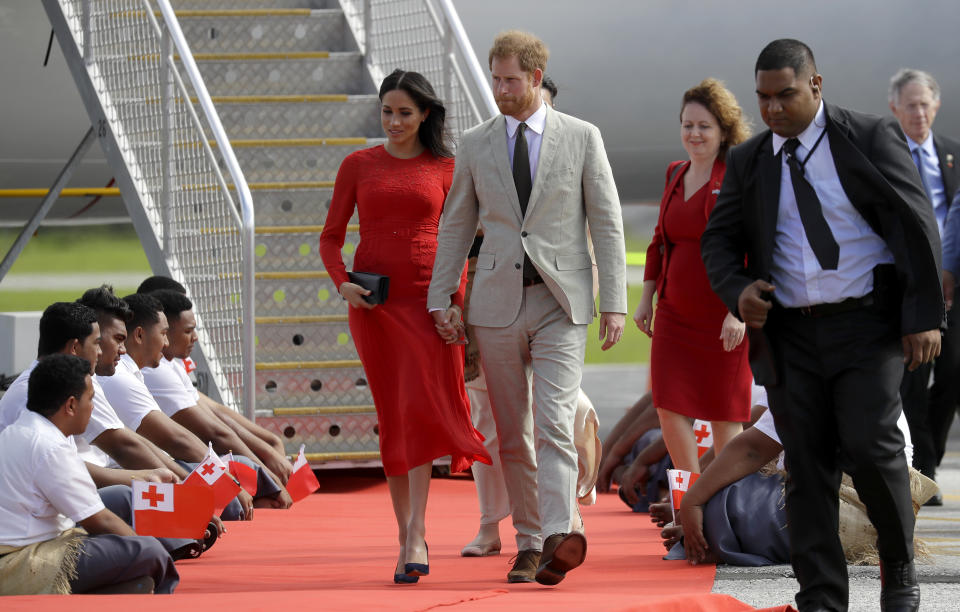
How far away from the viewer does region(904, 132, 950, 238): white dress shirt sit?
7.44m

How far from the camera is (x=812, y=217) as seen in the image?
4023 millimetres

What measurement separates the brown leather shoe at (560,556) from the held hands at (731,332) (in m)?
1.14

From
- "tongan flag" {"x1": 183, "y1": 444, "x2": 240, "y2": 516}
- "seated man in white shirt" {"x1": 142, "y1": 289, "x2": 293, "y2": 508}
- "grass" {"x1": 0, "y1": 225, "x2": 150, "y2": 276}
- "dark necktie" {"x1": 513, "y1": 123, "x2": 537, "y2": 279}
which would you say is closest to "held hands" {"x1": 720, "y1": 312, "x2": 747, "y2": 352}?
"dark necktie" {"x1": 513, "y1": 123, "x2": 537, "y2": 279}

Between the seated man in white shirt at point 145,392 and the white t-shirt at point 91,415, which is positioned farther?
the seated man in white shirt at point 145,392

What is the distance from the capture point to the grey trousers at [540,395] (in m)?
4.67

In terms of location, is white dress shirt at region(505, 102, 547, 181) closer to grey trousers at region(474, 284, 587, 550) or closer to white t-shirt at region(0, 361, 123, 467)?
grey trousers at region(474, 284, 587, 550)

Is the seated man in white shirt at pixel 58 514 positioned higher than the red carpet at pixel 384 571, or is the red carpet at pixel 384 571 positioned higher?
the seated man in white shirt at pixel 58 514

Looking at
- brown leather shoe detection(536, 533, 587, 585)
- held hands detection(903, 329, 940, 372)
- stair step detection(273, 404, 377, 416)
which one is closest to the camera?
held hands detection(903, 329, 940, 372)

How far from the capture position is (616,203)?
486cm

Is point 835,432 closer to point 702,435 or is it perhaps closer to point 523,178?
point 523,178

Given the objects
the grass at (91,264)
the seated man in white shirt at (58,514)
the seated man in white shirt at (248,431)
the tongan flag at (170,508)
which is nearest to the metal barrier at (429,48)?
the seated man in white shirt at (248,431)

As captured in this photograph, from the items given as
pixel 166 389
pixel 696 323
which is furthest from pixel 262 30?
pixel 696 323

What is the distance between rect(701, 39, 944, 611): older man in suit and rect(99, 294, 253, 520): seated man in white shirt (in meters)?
2.92

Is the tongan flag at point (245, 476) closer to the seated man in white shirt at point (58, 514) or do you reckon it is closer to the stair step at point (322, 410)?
the stair step at point (322, 410)
